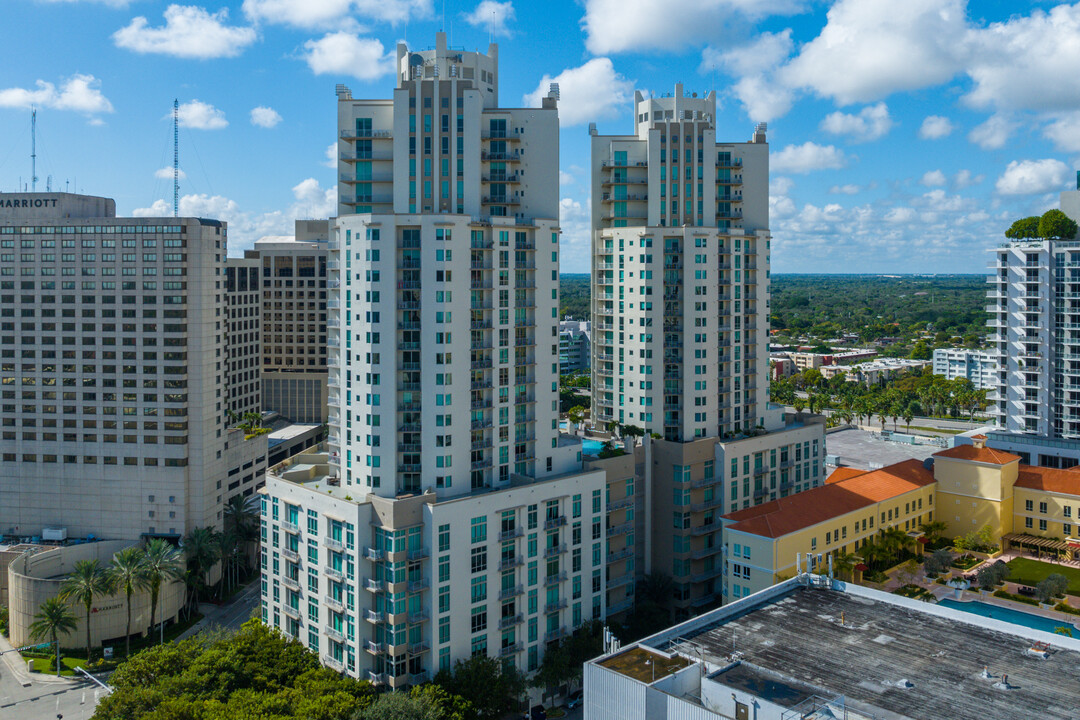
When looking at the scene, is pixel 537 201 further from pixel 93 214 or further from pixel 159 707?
pixel 93 214

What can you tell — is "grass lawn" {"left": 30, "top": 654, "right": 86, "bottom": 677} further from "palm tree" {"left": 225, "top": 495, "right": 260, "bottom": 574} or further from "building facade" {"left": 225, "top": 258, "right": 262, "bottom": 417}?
"building facade" {"left": 225, "top": 258, "right": 262, "bottom": 417}

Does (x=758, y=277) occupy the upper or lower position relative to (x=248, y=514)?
upper

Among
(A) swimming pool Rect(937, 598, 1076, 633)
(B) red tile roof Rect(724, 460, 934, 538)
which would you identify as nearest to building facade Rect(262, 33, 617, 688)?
(B) red tile roof Rect(724, 460, 934, 538)

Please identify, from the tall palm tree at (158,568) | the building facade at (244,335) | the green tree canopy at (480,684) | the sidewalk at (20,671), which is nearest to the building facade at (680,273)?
the green tree canopy at (480,684)

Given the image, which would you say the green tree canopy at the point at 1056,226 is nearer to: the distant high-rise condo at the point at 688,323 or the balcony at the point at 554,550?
the distant high-rise condo at the point at 688,323

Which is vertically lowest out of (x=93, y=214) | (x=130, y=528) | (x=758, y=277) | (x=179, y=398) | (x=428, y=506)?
(x=130, y=528)

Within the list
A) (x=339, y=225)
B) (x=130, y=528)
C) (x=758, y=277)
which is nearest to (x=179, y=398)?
(x=130, y=528)
